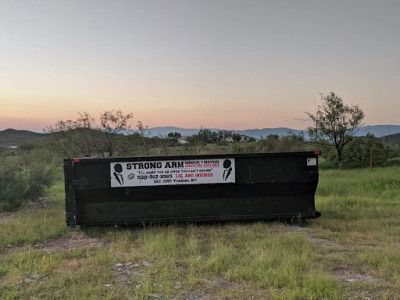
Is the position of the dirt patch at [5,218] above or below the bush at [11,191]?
below

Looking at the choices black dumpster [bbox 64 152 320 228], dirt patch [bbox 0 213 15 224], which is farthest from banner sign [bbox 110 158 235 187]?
dirt patch [bbox 0 213 15 224]

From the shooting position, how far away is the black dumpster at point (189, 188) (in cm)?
659

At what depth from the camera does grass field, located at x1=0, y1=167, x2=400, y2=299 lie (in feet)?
12.6

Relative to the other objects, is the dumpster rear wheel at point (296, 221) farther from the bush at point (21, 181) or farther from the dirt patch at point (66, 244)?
the bush at point (21, 181)

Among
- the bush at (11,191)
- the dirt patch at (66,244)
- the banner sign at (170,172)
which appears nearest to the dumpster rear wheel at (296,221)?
the banner sign at (170,172)

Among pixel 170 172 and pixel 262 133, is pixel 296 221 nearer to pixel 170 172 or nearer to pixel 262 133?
pixel 170 172

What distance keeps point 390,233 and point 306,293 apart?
3403 mm

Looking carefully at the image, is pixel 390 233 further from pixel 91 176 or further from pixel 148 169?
pixel 91 176

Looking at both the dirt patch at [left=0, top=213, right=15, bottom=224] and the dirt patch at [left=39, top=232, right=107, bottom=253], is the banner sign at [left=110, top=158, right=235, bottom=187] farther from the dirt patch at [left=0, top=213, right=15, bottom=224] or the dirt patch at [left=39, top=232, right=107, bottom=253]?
the dirt patch at [left=0, top=213, right=15, bottom=224]

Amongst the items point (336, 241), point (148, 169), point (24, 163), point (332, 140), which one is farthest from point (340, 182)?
point (332, 140)

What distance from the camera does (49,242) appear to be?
20.0 feet

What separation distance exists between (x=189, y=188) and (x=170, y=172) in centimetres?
44

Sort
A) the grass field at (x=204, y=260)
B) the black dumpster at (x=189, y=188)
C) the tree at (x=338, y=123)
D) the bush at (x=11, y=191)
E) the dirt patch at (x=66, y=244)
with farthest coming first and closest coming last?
the tree at (x=338, y=123), the bush at (x=11, y=191), the black dumpster at (x=189, y=188), the dirt patch at (x=66, y=244), the grass field at (x=204, y=260)

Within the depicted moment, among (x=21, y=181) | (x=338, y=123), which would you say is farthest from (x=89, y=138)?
(x=338, y=123)
